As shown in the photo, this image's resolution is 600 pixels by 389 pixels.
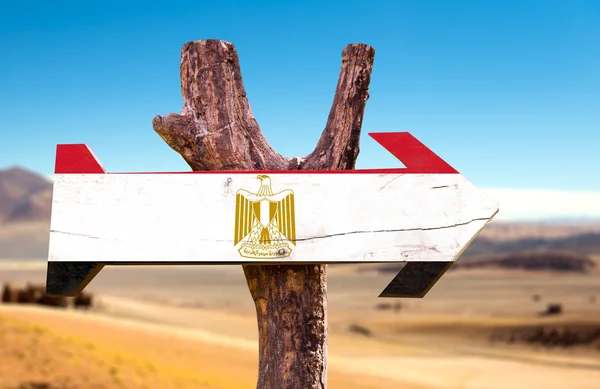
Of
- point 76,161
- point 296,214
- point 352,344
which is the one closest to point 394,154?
point 296,214

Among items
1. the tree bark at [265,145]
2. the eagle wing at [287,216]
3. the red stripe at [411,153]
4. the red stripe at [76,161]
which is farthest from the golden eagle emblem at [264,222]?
the red stripe at [76,161]

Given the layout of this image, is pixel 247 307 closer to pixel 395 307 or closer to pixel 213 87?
pixel 395 307

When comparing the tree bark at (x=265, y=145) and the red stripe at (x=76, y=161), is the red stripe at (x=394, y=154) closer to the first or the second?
the red stripe at (x=76, y=161)

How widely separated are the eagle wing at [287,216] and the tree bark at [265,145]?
0.29 m

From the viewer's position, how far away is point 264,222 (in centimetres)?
355

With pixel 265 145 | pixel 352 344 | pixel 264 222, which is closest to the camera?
pixel 264 222

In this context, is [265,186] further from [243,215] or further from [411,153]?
[411,153]

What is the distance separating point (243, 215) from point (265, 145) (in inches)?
27.4

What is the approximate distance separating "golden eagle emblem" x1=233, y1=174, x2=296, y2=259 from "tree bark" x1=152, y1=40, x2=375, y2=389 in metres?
0.27

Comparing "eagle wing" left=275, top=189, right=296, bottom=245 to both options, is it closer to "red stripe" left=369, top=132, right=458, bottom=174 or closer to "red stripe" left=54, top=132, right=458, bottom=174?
"red stripe" left=54, top=132, right=458, bottom=174

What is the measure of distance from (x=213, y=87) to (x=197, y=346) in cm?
1383

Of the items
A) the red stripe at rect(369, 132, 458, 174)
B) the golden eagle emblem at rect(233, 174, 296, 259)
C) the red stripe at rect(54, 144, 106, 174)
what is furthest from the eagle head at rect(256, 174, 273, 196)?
the red stripe at rect(54, 144, 106, 174)

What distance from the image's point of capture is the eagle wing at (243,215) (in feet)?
11.6

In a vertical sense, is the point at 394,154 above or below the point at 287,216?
above
